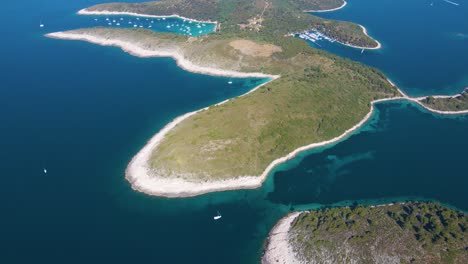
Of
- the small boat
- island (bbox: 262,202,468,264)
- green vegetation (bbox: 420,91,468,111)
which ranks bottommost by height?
green vegetation (bbox: 420,91,468,111)

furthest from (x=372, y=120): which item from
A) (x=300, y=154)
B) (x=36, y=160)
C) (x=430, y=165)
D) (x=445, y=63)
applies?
(x=36, y=160)

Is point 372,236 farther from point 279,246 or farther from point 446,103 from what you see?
point 446,103

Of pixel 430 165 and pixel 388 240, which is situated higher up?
pixel 388 240

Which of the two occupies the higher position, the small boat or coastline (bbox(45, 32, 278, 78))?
coastline (bbox(45, 32, 278, 78))

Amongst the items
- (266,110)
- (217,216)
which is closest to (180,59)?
(266,110)

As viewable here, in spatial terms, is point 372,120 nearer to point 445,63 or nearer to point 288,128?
point 288,128

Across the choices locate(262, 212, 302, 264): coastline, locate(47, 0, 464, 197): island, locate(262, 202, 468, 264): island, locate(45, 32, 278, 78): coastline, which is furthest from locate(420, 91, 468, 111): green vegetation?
locate(262, 212, 302, 264): coastline

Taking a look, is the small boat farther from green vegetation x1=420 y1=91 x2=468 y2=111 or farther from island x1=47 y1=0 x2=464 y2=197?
green vegetation x1=420 y1=91 x2=468 y2=111

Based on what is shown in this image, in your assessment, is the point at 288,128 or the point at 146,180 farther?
the point at 288,128
